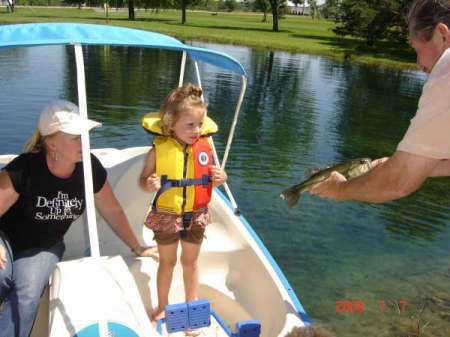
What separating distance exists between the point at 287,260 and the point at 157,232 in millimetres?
3327

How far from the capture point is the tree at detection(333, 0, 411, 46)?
40.7m

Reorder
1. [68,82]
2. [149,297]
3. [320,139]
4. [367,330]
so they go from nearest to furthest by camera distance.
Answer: [149,297] → [367,330] → [320,139] → [68,82]

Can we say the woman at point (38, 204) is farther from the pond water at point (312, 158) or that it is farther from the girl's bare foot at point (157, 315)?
the pond water at point (312, 158)

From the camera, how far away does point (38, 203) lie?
2.72 meters

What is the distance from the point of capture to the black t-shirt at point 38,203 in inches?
105

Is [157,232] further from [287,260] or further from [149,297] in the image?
[287,260]

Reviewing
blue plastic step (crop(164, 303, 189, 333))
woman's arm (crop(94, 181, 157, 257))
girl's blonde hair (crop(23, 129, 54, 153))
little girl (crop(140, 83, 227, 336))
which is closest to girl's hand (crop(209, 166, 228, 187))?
little girl (crop(140, 83, 227, 336))

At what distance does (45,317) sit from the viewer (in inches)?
110

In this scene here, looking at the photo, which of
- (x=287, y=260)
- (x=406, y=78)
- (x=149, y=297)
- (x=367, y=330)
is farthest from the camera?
(x=406, y=78)

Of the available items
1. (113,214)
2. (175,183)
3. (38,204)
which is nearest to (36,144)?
(38,204)

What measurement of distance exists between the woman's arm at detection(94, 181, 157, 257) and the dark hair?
2.23m

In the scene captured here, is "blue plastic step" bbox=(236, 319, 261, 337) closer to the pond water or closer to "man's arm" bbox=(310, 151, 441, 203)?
"man's arm" bbox=(310, 151, 441, 203)

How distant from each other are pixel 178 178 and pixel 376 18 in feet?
147

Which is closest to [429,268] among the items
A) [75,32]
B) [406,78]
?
[75,32]
